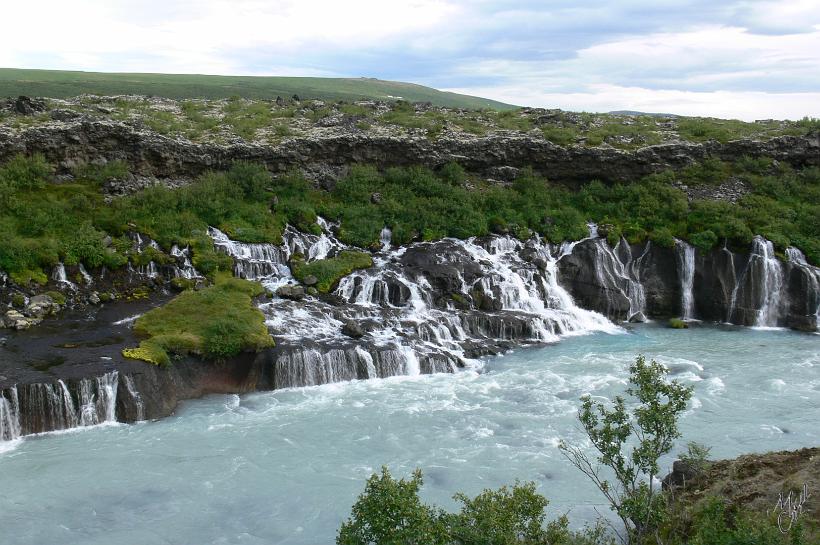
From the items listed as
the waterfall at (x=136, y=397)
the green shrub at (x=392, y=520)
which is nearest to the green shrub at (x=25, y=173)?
the waterfall at (x=136, y=397)

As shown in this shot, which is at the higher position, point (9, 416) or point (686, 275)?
point (686, 275)

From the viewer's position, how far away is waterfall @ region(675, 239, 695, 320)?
39.3 meters

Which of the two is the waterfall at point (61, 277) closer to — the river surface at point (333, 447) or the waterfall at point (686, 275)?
the river surface at point (333, 447)

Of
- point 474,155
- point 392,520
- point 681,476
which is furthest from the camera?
point 474,155

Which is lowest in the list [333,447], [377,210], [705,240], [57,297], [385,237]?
[333,447]

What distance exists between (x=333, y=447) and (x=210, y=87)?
374 feet

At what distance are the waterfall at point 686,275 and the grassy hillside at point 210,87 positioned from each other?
51.5 meters

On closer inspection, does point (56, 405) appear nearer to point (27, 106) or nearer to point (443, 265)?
point (443, 265)


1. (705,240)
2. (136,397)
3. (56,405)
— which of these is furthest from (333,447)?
(705,240)

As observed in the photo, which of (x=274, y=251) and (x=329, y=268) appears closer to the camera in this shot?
(x=329, y=268)

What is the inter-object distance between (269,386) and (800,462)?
59.6 feet

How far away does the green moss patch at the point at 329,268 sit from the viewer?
36.0m

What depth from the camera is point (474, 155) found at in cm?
4859

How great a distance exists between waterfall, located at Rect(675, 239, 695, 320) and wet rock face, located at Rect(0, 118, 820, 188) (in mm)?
8799
